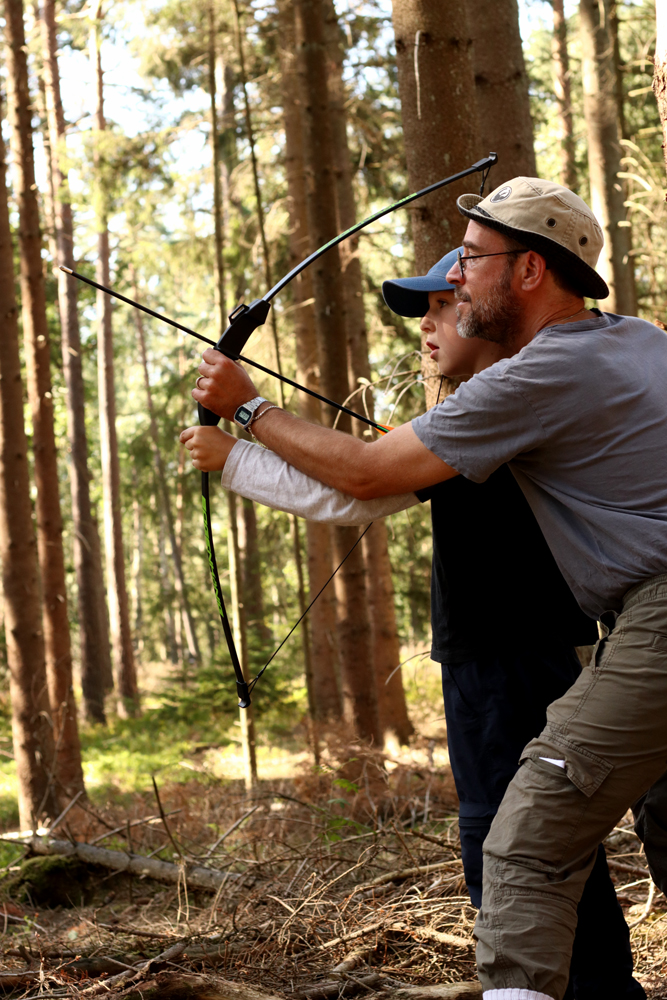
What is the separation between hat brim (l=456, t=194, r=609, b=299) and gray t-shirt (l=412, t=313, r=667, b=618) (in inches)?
8.6

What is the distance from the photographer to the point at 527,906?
1974mm

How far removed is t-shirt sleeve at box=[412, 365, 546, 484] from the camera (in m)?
2.09

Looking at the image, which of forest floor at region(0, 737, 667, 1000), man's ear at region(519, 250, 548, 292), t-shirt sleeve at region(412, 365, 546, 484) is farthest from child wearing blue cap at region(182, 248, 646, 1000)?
forest floor at region(0, 737, 667, 1000)

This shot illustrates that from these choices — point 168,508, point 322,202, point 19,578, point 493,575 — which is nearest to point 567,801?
point 493,575

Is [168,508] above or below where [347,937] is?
above

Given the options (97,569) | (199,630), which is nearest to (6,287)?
(97,569)

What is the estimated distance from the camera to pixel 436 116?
144 inches

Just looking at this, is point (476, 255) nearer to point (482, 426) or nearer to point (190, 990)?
point (482, 426)

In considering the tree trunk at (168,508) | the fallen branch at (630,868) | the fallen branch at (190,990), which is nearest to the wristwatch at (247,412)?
the fallen branch at (190,990)

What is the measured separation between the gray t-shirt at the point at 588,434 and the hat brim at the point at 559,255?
0.72 feet

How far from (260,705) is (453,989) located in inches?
479

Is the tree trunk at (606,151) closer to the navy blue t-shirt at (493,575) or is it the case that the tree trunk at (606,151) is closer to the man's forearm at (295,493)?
the navy blue t-shirt at (493,575)

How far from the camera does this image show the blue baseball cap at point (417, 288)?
2.74 m

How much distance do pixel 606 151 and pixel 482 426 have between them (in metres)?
8.33
